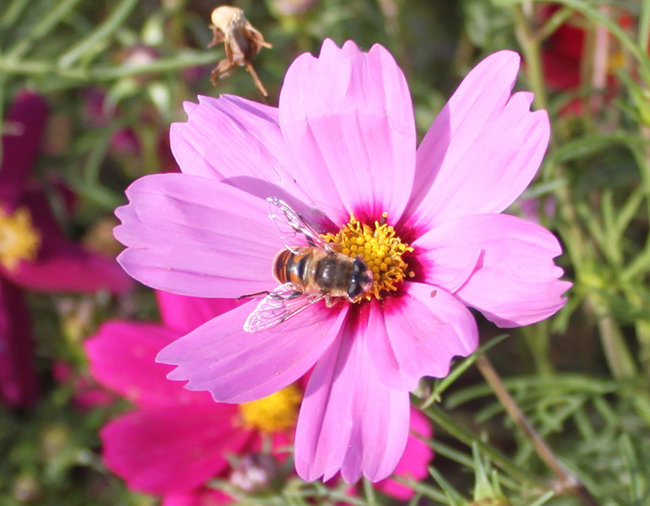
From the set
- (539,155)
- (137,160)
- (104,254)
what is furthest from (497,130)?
(137,160)

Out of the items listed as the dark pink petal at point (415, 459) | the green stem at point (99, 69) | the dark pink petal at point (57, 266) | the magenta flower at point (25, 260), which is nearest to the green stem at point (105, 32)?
→ the green stem at point (99, 69)

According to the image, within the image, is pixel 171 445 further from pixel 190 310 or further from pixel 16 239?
pixel 16 239

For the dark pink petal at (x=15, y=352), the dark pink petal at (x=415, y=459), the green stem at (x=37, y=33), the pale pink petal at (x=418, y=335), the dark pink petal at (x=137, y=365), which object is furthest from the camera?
the dark pink petal at (x=15, y=352)

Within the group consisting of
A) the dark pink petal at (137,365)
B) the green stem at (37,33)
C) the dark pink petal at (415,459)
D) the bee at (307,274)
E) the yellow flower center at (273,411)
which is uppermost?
the green stem at (37,33)

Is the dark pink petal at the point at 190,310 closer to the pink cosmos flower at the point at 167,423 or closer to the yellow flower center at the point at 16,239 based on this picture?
the pink cosmos flower at the point at 167,423

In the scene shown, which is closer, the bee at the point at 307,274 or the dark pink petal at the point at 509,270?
the dark pink petal at the point at 509,270

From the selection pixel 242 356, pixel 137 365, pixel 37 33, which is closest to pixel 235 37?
pixel 242 356

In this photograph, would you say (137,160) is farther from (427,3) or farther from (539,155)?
(539,155)
